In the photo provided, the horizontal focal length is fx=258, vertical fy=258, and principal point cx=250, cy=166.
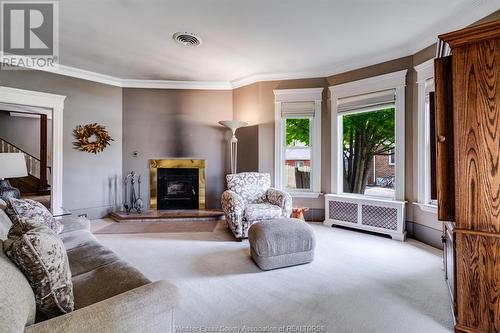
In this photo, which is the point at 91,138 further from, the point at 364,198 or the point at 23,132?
the point at 23,132

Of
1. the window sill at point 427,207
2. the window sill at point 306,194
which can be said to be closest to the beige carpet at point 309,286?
the window sill at point 427,207

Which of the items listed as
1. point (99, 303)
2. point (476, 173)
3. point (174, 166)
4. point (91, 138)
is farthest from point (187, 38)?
point (476, 173)

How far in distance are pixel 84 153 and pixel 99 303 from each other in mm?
4387

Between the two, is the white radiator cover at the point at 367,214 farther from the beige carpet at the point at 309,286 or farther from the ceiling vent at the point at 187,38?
the ceiling vent at the point at 187,38

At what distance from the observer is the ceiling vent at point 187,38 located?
128 inches

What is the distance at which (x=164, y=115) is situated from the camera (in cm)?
520

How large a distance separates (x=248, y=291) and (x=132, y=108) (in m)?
4.36

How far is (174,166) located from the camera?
5.20 metres

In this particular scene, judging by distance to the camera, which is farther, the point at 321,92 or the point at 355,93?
the point at 321,92

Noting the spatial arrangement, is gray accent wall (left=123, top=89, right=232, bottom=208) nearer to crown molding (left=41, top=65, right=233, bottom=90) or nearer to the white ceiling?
crown molding (left=41, top=65, right=233, bottom=90)

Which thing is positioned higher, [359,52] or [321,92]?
Result: [359,52]

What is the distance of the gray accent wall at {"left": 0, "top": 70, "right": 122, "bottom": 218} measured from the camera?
4348mm

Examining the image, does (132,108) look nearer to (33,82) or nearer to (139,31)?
(33,82)

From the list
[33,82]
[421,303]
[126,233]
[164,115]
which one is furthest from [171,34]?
[421,303]
